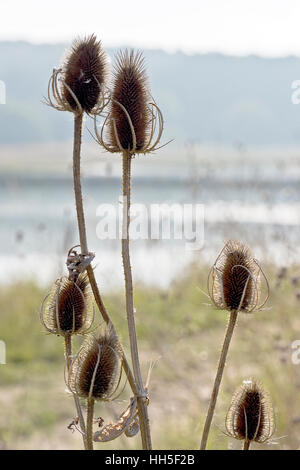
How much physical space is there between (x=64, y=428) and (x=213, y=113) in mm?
24888

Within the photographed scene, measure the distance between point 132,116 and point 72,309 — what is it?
0.37 m

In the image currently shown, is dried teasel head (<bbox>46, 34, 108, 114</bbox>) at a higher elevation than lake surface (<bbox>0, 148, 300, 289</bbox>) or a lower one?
higher

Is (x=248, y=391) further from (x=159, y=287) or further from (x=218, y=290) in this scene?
(x=159, y=287)

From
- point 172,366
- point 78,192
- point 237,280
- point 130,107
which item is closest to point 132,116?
point 130,107

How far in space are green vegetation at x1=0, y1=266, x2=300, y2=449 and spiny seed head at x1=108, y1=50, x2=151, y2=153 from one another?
4.77 feet

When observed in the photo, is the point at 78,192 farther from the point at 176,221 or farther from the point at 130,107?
the point at 176,221

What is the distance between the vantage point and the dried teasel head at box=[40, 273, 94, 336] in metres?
1.32

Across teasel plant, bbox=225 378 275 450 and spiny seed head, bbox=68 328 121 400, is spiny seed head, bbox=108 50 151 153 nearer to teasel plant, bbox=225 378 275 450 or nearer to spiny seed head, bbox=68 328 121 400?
spiny seed head, bbox=68 328 121 400

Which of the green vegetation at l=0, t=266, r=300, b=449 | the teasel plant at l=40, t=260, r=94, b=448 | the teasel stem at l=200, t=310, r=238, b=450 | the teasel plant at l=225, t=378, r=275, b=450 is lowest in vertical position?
the green vegetation at l=0, t=266, r=300, b=449

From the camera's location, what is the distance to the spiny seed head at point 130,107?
1.30 m

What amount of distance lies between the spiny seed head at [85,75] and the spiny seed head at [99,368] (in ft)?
1.33

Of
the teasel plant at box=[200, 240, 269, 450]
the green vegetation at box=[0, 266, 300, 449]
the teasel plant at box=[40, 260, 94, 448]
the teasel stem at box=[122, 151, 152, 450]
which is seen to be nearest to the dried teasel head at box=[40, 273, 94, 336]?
the teasel plant at box=[40, 260, 94, 448]

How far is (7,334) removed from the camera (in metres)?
6.38
